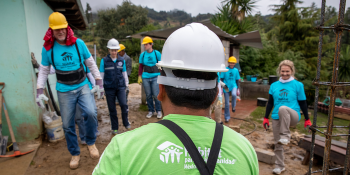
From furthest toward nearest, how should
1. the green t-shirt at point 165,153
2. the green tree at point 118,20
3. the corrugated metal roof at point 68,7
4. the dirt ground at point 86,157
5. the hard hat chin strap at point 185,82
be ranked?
the green tree at point 118,20 → the corrugated metal roof at point 68,7 → the dirt ground at point 86,157 → the hard hat chin strap at point 185,82 → the green t-shirt at point 165,153

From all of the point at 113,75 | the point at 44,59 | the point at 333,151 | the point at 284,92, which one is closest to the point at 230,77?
the point at 284,92

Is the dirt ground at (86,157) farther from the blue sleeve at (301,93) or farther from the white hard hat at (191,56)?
the white hard hat at (191,56)

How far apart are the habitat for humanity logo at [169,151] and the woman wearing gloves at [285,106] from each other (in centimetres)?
283

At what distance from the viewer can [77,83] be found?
3.02 m

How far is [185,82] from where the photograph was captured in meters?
1.04

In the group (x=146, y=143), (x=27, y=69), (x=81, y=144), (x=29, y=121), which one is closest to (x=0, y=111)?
(x=29, y=121)

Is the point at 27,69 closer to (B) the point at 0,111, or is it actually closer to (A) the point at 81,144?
(B) the point at 0,111

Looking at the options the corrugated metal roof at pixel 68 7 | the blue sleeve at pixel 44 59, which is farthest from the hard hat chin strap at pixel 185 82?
the corrugated metal roof at pixel 68 7

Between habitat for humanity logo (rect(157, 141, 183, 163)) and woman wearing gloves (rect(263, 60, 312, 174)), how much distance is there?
283cm

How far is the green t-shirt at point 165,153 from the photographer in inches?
32.3

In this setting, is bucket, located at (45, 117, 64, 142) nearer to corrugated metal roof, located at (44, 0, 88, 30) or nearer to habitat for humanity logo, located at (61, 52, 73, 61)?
habitat for humanity logo, located at (61, 52, 73, 61)

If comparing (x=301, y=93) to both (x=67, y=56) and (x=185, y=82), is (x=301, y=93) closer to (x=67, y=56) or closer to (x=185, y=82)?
(x=185, y=82)

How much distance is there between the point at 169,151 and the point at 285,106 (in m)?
2.92

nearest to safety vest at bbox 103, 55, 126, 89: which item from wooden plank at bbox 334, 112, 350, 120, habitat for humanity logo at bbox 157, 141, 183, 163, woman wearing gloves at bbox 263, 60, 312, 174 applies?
woman wearing gloves at bbox 263, 60, 312, 174
